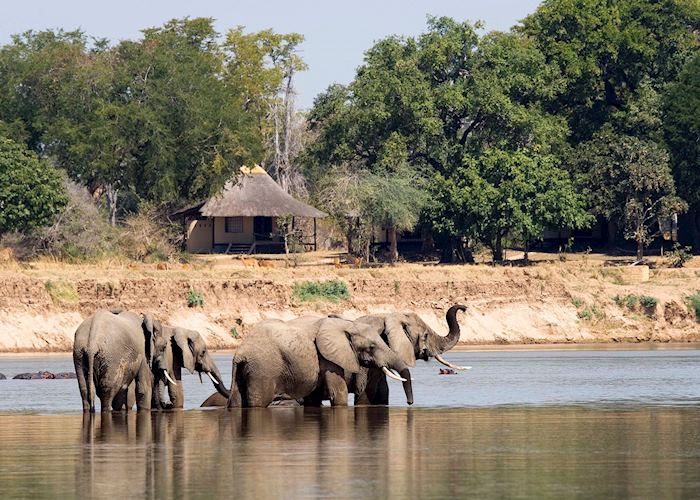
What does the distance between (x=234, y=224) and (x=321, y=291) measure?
26.3 meters

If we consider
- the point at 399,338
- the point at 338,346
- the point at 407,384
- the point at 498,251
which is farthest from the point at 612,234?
the point at 338,346

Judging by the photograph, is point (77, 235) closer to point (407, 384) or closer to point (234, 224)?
point (234, 224)

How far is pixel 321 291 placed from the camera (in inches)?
2793

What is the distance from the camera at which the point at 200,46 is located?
107000 mm

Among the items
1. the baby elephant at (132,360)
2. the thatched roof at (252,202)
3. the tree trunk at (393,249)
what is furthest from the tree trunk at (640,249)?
the baby elephant at (132,360)

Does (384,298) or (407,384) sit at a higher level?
(384,298)

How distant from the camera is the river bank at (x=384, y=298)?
65.4 meters

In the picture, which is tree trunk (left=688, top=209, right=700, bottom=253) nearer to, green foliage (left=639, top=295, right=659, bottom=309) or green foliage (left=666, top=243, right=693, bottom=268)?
green foliage (left=666, top=243, right=693, bottom=268)

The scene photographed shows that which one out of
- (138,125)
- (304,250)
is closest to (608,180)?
(304,250)

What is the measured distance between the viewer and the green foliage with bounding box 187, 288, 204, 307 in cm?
6725

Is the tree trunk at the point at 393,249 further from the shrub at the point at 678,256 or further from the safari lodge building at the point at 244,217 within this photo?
the shrub at the point at 678,256

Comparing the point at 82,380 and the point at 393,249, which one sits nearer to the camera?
the point at 82,380

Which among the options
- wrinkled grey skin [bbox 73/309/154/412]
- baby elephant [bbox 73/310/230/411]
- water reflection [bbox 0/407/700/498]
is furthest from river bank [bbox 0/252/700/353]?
water reflection [bbox 0/407/700/498]

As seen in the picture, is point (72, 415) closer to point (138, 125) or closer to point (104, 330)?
point (104, 330)
